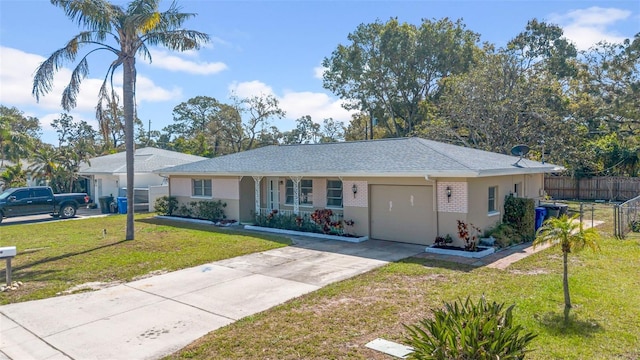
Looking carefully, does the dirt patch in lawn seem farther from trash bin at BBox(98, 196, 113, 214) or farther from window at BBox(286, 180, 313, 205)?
trash bin at BBox(98, 196, 113, 214)

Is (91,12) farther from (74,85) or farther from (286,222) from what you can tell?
(286,222)

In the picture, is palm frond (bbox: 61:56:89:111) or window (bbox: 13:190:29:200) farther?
window (bbox: 13:190:29:200)

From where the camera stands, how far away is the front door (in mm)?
17555

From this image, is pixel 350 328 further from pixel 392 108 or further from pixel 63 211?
pixel 392 108

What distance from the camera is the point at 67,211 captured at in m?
21.5

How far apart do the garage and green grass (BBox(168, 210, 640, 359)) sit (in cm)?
261

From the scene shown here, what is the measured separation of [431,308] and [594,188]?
2813cm

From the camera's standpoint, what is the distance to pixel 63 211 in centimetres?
2138

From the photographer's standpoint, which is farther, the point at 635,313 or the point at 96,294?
the point at 96,294

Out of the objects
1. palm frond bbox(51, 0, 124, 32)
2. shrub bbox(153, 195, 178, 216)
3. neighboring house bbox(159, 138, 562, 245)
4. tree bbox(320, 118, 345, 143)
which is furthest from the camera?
tree bbox(320, 118, 345, 143)

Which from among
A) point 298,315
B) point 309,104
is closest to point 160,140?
point 309,104

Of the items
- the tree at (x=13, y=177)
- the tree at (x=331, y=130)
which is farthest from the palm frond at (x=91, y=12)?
the tree at (x=331, y=130)

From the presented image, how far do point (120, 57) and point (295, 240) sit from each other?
331 inches

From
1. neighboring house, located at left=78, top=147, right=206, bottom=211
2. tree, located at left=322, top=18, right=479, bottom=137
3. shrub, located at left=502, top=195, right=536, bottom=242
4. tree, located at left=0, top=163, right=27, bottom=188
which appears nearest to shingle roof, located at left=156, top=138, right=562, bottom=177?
shrub, located at left=502, top=195, right=536, bottom=242
